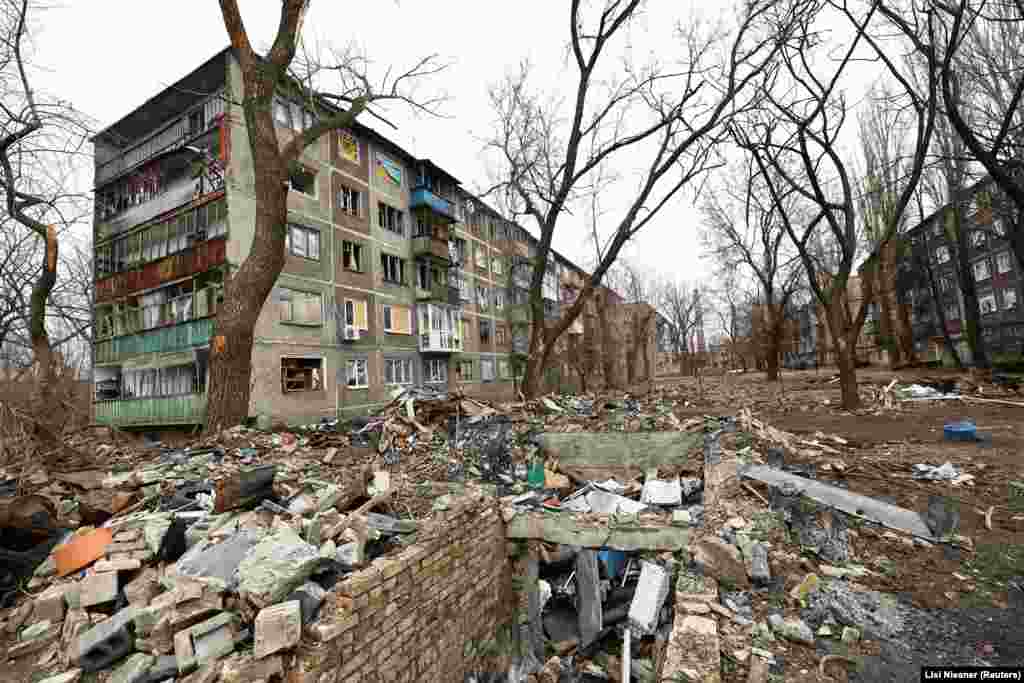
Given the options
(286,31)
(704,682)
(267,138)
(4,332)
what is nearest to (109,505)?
(704,682)

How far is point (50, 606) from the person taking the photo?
10.9 feet

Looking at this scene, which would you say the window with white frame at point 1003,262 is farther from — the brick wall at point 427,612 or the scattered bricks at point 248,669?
the scattered bricks at point 248,669

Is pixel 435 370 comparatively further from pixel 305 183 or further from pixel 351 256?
pixel 305 183

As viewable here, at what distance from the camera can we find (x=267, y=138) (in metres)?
7.46

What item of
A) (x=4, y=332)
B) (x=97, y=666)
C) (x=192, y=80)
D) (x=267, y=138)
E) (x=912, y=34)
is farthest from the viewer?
(x=192, y=80)

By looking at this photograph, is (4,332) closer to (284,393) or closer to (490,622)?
(284,393)

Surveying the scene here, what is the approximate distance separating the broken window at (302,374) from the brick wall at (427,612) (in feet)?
38.1

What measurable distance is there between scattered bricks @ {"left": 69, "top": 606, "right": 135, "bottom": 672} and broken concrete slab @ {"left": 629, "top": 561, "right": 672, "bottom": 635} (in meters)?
4.06

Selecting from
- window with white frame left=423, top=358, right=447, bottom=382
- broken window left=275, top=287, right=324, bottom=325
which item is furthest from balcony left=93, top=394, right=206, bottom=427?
window with white frame left=423, top=358, right=447, bottom=382

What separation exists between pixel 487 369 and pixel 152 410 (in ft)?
53.8

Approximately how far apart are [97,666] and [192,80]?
17949mm

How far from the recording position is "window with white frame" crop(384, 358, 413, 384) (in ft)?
61.7

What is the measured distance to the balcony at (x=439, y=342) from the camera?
821 inches

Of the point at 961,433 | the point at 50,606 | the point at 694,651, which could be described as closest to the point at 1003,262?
the point at 961,433
